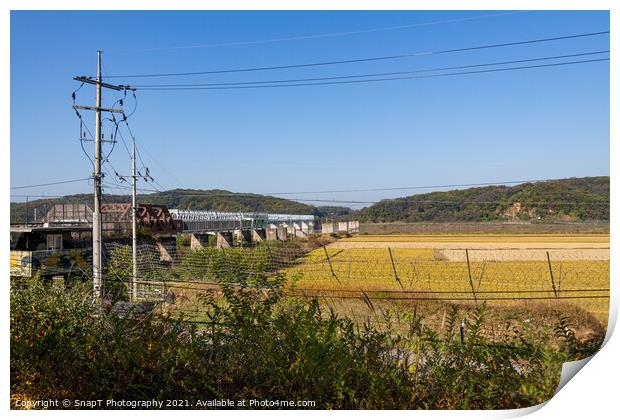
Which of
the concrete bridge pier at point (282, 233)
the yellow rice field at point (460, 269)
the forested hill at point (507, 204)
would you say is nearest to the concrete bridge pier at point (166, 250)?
the concrete bridge pier at point (282, 233)

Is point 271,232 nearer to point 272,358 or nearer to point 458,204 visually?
point 458,204

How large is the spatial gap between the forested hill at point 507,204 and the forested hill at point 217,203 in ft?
2.16

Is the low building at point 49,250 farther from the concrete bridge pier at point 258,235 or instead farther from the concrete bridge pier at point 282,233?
the concrete bridge pier at point 282,233

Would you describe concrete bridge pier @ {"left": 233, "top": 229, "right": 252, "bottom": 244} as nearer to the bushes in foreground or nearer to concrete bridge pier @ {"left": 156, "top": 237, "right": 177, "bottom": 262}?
concrete bridge pier @ {"left": 156, "top": 237, "right": 177, "bottom": 262}

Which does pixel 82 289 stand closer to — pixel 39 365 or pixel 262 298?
pixel 39 365

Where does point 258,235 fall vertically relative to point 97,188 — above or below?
below

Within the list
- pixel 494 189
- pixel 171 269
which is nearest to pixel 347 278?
pixel 171 269

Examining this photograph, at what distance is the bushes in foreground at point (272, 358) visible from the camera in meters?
2.46

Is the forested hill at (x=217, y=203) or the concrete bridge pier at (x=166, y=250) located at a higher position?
the forested hill at (x=217, y=203)

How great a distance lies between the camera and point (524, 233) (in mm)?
5344

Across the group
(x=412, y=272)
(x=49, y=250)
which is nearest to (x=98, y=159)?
(x=49, y=250)

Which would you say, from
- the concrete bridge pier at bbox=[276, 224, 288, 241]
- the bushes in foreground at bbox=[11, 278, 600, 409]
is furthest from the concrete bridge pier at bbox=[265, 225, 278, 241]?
the bushes in foreground at bbox=[11, 278, 600, 409]

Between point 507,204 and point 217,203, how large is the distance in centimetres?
383

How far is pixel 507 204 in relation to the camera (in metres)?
4.80
